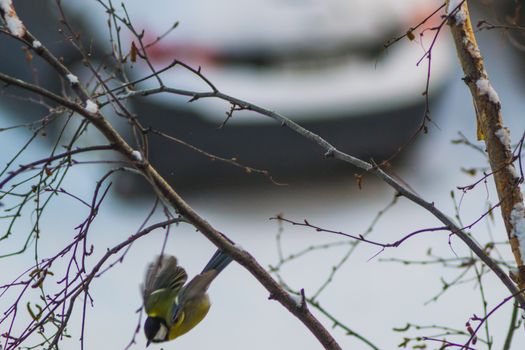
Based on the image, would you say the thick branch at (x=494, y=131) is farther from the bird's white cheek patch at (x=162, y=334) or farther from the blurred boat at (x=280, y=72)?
the blurred boat at (x=280, y=72)

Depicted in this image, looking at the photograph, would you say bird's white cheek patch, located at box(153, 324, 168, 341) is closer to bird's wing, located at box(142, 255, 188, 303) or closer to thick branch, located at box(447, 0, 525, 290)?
bird's wing, located at box(142, 255, 188, 303)

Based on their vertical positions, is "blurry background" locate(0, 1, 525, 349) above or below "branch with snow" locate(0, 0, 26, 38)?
above

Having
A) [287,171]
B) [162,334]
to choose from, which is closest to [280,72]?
[287,171]

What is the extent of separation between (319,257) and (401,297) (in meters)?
0.67

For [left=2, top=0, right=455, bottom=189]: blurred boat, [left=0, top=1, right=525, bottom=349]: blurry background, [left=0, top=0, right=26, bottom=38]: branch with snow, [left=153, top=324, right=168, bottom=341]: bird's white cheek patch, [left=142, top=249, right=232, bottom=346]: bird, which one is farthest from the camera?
[left=2, top=0, right=455, bottom=189]: blurred boat

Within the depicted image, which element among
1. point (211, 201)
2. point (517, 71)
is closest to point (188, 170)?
point (211, 201)

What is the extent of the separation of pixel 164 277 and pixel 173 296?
0.16 meters

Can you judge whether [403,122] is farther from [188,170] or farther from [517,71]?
[517,71]

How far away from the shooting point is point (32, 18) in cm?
589

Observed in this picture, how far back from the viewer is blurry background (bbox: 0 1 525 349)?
485 cm

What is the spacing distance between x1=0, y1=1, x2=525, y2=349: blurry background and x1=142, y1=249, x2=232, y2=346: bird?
76.9 inches

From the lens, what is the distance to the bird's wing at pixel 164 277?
7.04 feet

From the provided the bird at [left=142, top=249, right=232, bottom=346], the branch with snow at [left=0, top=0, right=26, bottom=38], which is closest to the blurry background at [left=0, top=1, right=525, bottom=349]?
the bird at [left=142, top=249, right=232, bottom=346]

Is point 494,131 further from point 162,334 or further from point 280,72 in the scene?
point 280,72
